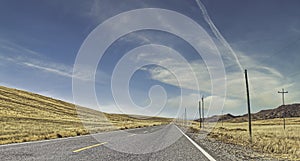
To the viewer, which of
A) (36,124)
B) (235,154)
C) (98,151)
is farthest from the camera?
(36,124)

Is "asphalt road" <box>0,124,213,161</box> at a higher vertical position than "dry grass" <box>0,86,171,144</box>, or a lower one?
lower

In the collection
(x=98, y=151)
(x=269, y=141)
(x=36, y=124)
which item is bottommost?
(x=98, y=151)

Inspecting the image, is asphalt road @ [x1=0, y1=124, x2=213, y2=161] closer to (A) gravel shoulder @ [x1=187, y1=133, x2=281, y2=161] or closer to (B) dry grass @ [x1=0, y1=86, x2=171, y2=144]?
(A) gravel shoulder @ [x1=187, y1=133, x2=281, y2=161]

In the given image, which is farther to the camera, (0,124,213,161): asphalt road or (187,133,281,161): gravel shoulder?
(187,133,281,161): gravel shoulder

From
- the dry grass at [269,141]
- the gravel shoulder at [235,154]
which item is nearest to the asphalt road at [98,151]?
the gravel shoulder at [235,154]

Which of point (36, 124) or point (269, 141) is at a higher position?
point (36, 124)

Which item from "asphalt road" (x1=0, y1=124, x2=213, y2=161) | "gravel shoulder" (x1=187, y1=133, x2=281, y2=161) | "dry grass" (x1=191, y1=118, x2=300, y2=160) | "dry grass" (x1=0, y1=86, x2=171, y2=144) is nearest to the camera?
"asphalt road" (x1=0, y1=124, x2=213, y2=161)

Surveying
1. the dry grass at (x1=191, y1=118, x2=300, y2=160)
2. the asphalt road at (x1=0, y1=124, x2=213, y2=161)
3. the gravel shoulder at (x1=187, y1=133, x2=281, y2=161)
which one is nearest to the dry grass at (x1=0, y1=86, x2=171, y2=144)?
the asphalt road at (x1=0, y1=124, x2=213, y2=161)

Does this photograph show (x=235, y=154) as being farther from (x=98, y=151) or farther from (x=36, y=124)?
(x=36, y=124)

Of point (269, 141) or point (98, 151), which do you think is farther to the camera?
point (269, 141)

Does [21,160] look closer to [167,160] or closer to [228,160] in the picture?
[167,160]

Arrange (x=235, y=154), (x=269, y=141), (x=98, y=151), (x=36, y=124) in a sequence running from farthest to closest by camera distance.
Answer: (x=36, y=124)
(x=269, y=141)
(x=235, y=154)
(x=98, y=151)

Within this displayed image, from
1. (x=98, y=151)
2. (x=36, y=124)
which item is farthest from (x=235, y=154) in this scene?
(x=36, y=124)

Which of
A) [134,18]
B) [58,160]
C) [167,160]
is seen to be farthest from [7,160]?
[134,18]
